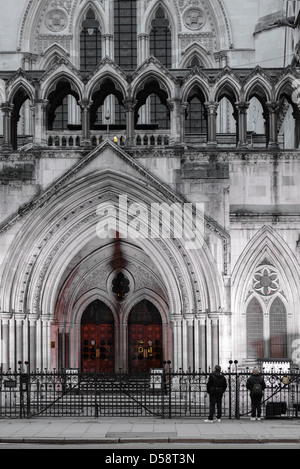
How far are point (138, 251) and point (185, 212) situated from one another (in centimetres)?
383

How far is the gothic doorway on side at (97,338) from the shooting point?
33.3m

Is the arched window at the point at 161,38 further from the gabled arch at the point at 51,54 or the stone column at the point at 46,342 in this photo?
the stone column at the point at 46,342

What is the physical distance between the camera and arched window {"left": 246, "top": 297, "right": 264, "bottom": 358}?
29.1 meters

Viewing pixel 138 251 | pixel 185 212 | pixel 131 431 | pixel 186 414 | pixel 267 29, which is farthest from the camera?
pixel 267 29

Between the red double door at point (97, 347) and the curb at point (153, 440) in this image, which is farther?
the red double door at point (97, 347)

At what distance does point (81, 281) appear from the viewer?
32.9 meters

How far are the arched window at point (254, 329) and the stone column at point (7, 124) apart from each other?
9616 mm

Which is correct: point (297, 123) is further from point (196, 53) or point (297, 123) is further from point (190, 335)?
point (196, 53)

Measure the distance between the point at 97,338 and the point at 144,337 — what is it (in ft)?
5.78

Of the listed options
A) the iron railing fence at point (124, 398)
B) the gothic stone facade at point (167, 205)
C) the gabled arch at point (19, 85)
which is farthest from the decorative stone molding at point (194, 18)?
the iron railing fence at point (124, 398)

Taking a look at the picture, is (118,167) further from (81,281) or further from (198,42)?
(198,42)

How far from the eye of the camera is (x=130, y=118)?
98.3 feet

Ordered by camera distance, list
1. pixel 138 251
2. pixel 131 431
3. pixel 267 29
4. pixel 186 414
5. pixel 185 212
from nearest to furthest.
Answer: pixel 131 431 → pixel 186 414 → pixel 185 212 → pixel 138 251 → pixel 267 29

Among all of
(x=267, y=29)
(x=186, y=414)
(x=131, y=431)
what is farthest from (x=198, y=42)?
(x=131, y=431)
